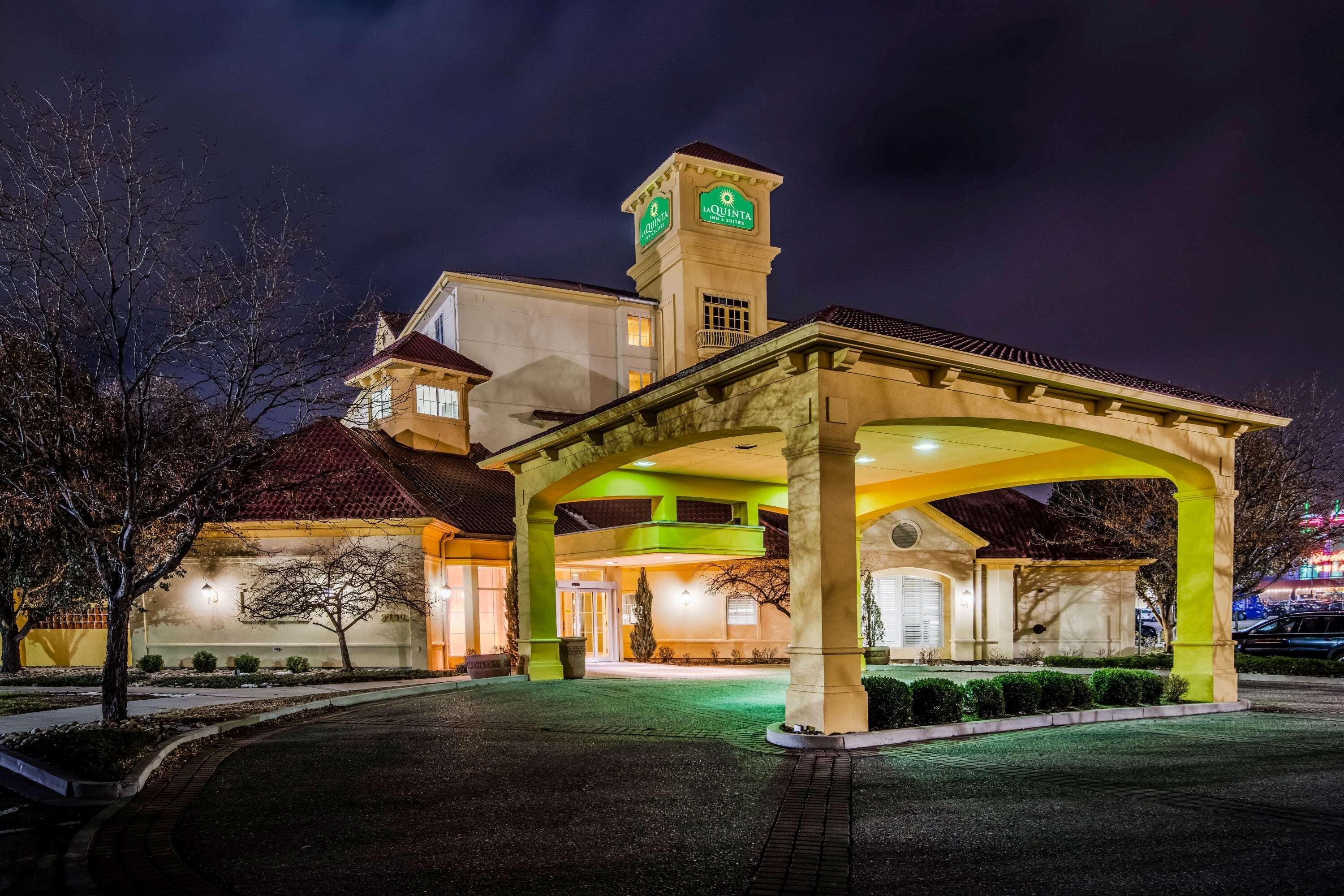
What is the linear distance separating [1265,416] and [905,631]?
51.7 ft

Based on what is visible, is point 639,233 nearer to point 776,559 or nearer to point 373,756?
point 776,559

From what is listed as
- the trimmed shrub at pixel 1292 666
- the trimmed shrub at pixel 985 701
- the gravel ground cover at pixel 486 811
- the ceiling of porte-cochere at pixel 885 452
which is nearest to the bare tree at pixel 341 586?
the ceiling of porte-cochere at pixel 885 452

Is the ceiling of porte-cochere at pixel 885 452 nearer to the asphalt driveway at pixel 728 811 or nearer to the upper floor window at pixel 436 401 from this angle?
the asphalt driveway at pixel 728 811

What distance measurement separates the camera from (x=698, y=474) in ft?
65.3

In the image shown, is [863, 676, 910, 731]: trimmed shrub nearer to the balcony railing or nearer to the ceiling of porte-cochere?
the ceiling of porte-cochere

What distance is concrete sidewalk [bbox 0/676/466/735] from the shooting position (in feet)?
42.2

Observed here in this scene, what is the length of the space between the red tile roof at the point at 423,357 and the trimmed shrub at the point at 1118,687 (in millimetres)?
22269

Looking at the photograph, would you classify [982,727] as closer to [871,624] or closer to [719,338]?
[871,624]

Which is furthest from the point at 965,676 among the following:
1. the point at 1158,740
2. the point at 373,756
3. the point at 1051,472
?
the point at 373,756

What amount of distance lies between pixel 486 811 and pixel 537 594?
11.8m

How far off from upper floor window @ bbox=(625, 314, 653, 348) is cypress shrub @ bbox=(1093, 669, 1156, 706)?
25.2 m

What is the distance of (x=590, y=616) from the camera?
2841cm

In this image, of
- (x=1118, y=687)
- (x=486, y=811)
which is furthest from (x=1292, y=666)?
(x=486, y=811)

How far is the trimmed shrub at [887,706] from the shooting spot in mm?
10609
